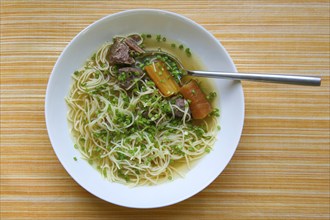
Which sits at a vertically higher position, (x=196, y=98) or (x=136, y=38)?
(x=136, y=38)

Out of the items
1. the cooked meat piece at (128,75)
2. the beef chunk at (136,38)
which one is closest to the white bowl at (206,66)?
the beef chunk at (136,38)

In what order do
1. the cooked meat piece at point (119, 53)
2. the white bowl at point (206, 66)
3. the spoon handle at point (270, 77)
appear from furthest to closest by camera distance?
the cooked meat piece at point (119, 53) < the white bowl at point (206, 66) < the spoon handle at point (270, 77)

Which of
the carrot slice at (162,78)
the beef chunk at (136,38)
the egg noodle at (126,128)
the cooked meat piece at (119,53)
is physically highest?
the beef chunk at (136,38)

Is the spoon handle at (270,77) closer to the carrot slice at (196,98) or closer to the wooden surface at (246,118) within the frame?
the carrot slice at (196,98)

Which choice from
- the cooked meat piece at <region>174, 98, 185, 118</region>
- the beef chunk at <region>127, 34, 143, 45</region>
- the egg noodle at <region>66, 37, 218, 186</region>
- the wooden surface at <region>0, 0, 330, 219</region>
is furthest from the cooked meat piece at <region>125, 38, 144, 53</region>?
the cooked meat piece at <region>174, 98, 185, 118</region>

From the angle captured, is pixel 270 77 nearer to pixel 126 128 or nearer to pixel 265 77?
pixel 265 77

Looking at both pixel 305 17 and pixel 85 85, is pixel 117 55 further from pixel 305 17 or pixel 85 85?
pixel 305 17

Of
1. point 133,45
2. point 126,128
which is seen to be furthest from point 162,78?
point 126,128
